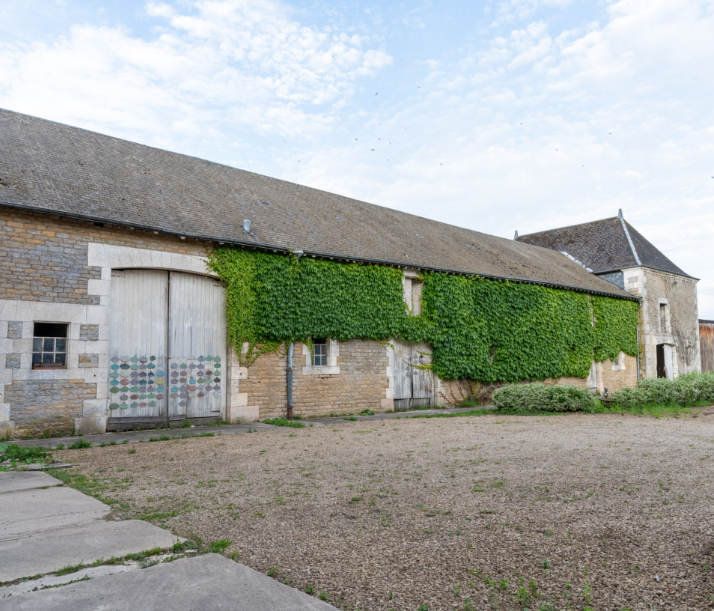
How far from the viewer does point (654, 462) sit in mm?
5922

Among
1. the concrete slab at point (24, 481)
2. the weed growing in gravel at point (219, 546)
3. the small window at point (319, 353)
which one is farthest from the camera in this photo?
the small window at point (319, 353)

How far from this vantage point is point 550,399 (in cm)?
1265

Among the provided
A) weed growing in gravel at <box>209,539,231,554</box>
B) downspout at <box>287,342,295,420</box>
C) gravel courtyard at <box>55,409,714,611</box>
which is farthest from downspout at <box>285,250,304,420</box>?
weed growing in gravel at <box>209,539,231,554</box>

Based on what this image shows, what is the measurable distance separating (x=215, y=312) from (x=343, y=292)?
3.01 meters

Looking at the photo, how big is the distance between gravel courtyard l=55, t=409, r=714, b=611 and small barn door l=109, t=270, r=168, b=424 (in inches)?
92.9

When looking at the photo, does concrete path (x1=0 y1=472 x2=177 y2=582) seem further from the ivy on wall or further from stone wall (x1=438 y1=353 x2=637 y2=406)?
stone wall (x1=438 y1=353 x2=637 y2=406)

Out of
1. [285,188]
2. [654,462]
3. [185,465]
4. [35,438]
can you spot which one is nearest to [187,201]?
[285,188]

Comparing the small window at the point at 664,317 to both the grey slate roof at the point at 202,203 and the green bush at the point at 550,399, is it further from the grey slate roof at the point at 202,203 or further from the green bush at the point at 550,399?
the green bush at the point at 550,399

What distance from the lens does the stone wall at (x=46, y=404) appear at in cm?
874

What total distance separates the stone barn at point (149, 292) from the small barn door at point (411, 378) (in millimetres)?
37

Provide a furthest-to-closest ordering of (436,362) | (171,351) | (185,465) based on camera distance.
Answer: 1. (436,362)
2. (171,351)
3. (185,465)

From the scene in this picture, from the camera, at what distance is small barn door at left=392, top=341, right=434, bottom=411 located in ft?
46.3

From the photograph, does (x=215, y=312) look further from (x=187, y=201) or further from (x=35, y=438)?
(x=35, y=438)

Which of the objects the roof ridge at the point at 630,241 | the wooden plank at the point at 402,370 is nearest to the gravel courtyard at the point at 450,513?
the wooden plank at the point at 402,370
